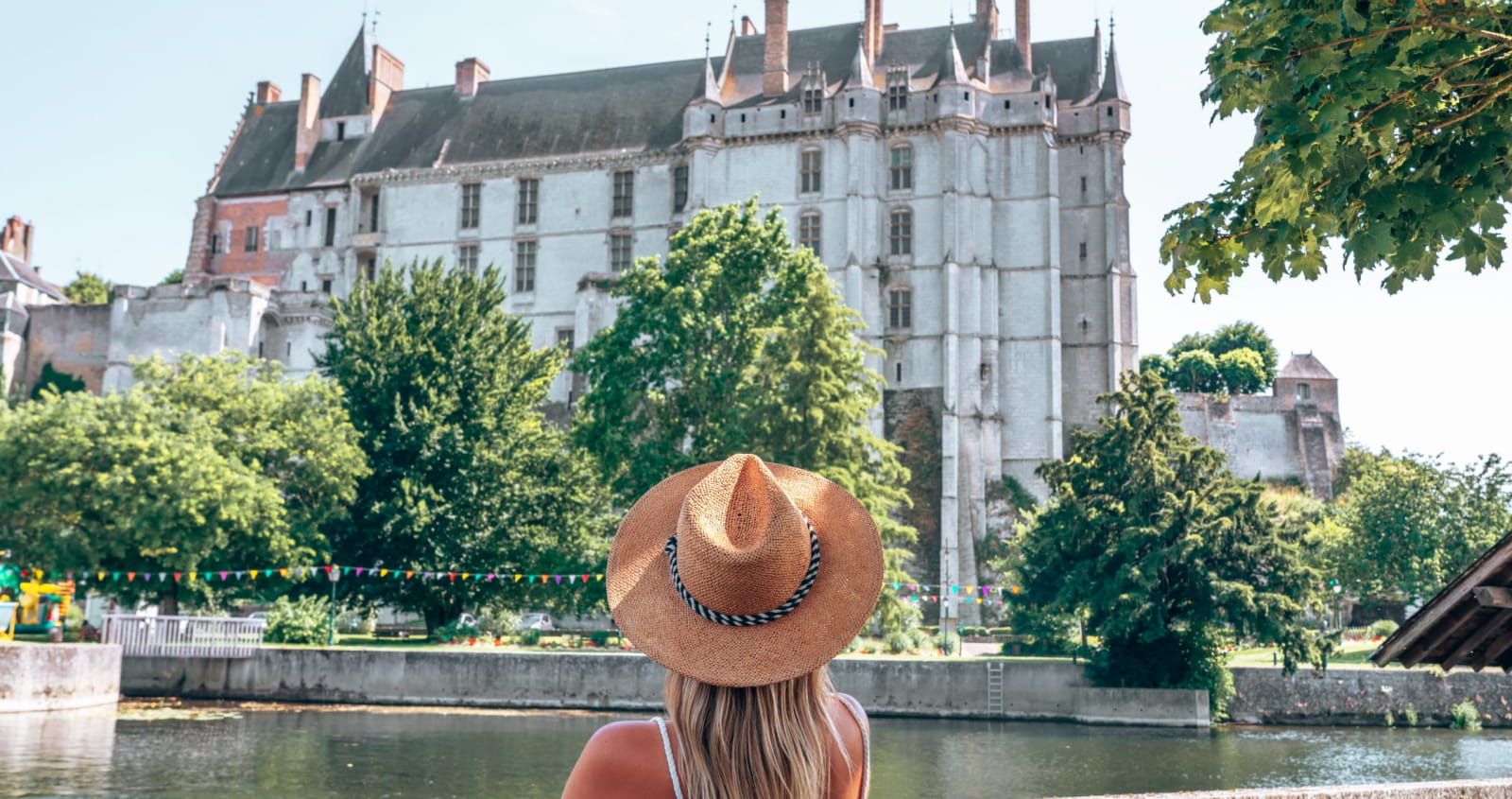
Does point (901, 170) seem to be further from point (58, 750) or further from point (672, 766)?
point (672, 766)

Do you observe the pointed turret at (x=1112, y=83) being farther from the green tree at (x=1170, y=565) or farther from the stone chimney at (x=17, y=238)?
the stone chimney at (x=17, y=238)

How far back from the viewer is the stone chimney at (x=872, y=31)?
56.5 metres

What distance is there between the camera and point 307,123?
6378cm

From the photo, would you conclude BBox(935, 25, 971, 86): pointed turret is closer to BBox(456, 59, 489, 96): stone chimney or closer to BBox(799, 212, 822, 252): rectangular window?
BBox(799, 212, 822, 252): rectangular window

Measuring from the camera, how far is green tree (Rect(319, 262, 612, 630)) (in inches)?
1369

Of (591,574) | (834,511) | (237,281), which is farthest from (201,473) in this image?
(834,511)

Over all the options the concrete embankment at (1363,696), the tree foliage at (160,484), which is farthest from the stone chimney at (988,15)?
the concrete embankment at (1363,696)

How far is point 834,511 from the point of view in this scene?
2.62 m

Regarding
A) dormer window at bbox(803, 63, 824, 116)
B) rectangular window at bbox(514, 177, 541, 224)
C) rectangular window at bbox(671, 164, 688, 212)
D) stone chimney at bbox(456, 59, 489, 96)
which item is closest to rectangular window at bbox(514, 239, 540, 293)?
rectangular window at bbox(514, 177, 541, 224)

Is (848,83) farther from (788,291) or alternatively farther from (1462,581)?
(1462,581)

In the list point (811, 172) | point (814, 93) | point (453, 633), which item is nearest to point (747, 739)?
point (453, 633)

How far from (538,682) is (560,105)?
39.1 m

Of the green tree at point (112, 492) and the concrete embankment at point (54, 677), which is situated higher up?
the green tree at point (112, 492)

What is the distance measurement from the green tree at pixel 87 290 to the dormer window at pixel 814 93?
44914mm
